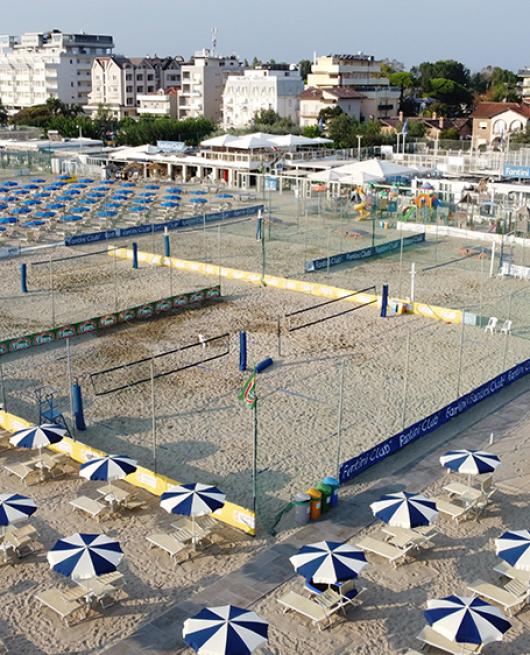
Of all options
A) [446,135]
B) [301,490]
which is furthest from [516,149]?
[301,490]

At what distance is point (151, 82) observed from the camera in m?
121

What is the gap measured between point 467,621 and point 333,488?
4.24 metres

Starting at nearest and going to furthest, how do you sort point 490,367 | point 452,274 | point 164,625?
point 164,625
point 490,367
point 452,274

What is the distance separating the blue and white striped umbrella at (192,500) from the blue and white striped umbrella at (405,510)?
2.56 meters

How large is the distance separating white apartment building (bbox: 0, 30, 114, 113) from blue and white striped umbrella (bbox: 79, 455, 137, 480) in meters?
117

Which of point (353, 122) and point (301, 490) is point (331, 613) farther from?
point (353, 122)

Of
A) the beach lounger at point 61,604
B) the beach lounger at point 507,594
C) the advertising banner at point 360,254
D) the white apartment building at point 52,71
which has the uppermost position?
the white apartment building at point 52,71

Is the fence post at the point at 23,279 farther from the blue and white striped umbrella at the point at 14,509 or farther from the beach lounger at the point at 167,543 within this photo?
the beach lounger at the point at 167,543

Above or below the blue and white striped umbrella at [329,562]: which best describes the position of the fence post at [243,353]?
above

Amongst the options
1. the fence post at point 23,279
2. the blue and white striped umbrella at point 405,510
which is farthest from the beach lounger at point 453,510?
the fence post at point 23,279

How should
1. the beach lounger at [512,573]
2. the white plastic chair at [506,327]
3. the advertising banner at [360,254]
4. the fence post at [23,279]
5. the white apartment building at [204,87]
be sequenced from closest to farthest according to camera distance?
the beach lounger at [512,573] → the white plastic chair at [506,327] → the fence post at [23,279] → the advertising banner at [360,254] → the white apartment building at [204,87]

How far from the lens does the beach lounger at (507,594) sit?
11.6m

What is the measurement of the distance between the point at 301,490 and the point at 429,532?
8.41ft

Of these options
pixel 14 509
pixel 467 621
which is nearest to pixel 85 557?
pixel 14 509
